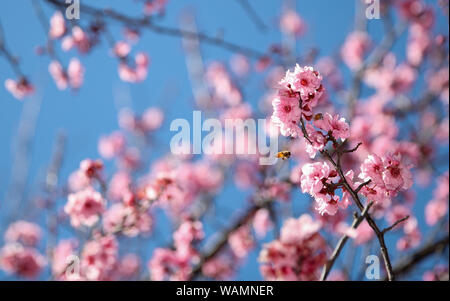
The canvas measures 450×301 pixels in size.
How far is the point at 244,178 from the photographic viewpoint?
8.80m

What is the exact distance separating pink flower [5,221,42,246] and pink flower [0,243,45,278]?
7.01ft

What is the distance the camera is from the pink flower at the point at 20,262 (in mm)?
5668

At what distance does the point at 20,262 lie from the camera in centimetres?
571

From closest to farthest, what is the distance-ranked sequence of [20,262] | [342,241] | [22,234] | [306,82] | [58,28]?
1. [306,82]
2. [342,241]
3. [58,28]
4. [20,262]
5. [22,234]

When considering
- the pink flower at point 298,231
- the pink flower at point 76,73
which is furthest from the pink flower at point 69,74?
the pink flower at point 298,231

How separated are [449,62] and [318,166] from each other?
599cm

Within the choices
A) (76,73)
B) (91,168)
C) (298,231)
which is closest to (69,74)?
(76,73)

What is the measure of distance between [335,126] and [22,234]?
779 centimetres

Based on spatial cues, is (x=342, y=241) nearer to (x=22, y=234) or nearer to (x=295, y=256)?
(x=295, y=256)

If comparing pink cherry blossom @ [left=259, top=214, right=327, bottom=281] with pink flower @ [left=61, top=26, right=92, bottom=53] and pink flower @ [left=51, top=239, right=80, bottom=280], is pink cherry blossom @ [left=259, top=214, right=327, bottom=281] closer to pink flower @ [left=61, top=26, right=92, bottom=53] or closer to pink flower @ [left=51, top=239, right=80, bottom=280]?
pink flower @ [left=51, top=239, right=80, bottom=280]

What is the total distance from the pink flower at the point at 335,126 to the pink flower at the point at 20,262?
5334mm

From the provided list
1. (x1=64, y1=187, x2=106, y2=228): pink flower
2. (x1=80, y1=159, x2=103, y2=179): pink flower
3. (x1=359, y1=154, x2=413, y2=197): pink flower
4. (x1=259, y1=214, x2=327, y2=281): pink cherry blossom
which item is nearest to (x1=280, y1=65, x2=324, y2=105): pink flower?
(x1=359, y1=154, x2=413, y2=197): pink flower

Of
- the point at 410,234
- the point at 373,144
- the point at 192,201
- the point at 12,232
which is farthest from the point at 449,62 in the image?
the point at 12,232
